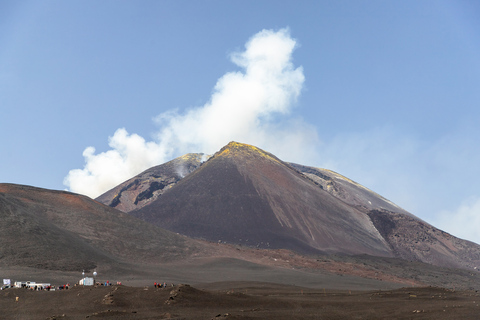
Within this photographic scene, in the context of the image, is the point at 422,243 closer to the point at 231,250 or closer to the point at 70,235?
the point at 231,250

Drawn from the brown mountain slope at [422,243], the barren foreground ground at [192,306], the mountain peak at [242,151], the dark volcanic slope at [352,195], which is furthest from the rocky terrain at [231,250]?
the dark volcanic slope at [352,195]

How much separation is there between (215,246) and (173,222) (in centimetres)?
3427

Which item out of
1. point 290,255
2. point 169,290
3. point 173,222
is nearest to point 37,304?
point 169,290

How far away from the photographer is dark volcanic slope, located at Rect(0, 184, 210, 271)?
54375 mm

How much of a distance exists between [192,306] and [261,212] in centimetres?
8622

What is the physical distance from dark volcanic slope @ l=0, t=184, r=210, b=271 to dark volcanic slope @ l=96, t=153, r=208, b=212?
8075 centimetres

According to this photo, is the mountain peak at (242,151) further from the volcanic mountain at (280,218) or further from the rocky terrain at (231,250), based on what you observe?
the volcanic mountain at (280,218)

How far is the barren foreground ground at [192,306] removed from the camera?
26.7 meters

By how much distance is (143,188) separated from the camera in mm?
172500

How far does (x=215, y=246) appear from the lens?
7950 centimetres

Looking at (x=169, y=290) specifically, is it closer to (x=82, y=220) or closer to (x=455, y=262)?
(x=82, y=220)

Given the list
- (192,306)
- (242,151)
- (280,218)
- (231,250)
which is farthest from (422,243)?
(192,306)

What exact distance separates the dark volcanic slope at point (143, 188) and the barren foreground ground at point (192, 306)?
12759 cm

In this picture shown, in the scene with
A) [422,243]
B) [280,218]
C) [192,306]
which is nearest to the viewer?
[192,306]
